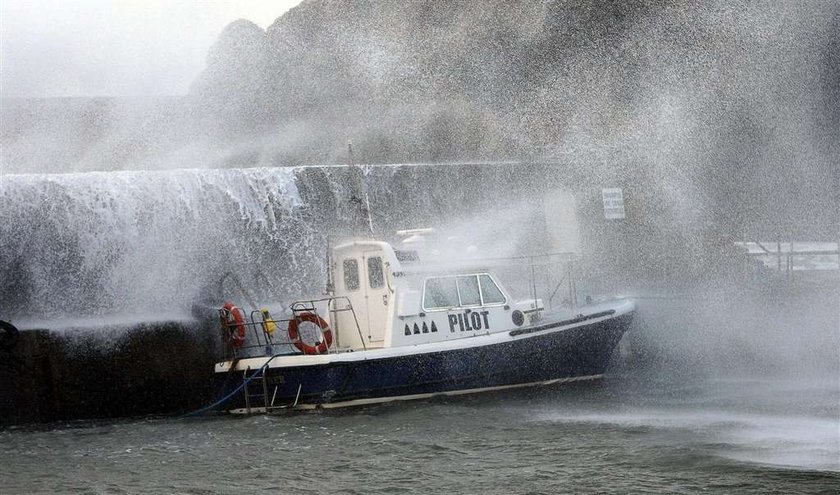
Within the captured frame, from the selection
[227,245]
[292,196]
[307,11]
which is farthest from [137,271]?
[307,11]

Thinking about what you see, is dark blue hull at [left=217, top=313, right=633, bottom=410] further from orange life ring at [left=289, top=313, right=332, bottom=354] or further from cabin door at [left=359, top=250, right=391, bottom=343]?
cabin door at [left=359, top=250, right=391, bottom=343]

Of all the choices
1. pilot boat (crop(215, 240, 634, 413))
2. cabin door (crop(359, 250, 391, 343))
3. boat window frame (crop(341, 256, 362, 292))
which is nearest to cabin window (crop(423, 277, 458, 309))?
pilot boat (crop(215, 240, 634, 413))

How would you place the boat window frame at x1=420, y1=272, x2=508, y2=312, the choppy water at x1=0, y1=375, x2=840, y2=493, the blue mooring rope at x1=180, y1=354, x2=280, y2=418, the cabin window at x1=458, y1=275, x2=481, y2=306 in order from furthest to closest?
the cabin window at x1=458, y1=275, x2=481, y2=306 < the boat window frame at x1=420, y1=272, x2=508, y2=312 < the blue mooring rope at x1=180, y1=354, x2=280, y2=418 < the choppy water at x1=0, y1=375, x2=840, y2=493

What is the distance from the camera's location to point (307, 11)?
295 ft

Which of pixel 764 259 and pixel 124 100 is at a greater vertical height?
pixel 124 100

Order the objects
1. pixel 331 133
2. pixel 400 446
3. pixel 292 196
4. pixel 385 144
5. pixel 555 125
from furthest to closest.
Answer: pixel 331 133 → pixel 385 144 → pixel 555 125 → pixel 292 196 → pixel 400 446

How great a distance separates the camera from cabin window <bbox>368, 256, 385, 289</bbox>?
52.7 feet

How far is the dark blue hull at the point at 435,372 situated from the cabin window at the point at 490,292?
2.55 ft

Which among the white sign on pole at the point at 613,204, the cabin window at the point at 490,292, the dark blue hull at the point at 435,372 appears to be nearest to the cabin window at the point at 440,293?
the cabin window at the point at 490,292

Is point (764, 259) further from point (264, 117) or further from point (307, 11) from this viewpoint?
point (307, 11)

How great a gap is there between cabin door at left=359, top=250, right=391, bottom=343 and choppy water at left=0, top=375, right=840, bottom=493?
1.49 meters

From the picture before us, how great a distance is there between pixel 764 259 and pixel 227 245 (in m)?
14.8

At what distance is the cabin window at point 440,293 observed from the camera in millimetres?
15898

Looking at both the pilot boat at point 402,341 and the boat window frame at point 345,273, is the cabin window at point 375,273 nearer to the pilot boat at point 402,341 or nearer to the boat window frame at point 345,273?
the pilot boat at point 402,341
